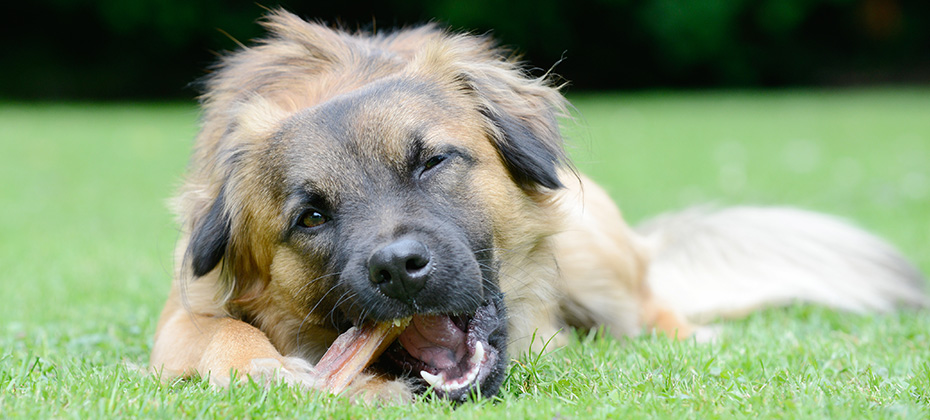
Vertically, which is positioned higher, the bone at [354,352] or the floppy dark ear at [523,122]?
the floppy dark ear at [523,122]

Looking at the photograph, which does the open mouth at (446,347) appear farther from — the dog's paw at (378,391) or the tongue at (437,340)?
the dog's paw at (378,391)

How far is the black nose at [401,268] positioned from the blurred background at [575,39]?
77.3ft

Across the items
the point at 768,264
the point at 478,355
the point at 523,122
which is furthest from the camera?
the point at 768,264

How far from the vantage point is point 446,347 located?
130 inches

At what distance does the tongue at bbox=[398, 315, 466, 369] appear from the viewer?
329 cm

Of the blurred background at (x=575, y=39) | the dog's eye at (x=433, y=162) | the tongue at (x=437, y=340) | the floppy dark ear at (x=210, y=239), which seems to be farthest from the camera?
the blurred background at (x=575, y=39)

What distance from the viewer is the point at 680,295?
18.4ft

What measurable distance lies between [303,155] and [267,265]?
1.74ft

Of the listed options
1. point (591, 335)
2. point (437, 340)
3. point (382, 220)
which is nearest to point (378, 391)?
point (437, 340)

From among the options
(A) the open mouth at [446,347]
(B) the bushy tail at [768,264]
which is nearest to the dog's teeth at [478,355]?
(A) the open mouth at [446,347]

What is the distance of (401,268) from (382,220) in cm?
27

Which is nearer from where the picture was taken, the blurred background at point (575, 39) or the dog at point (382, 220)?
the dog at point (382, 220)

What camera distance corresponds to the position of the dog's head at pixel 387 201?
10.2ft

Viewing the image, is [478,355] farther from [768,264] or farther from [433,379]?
[768,264]
